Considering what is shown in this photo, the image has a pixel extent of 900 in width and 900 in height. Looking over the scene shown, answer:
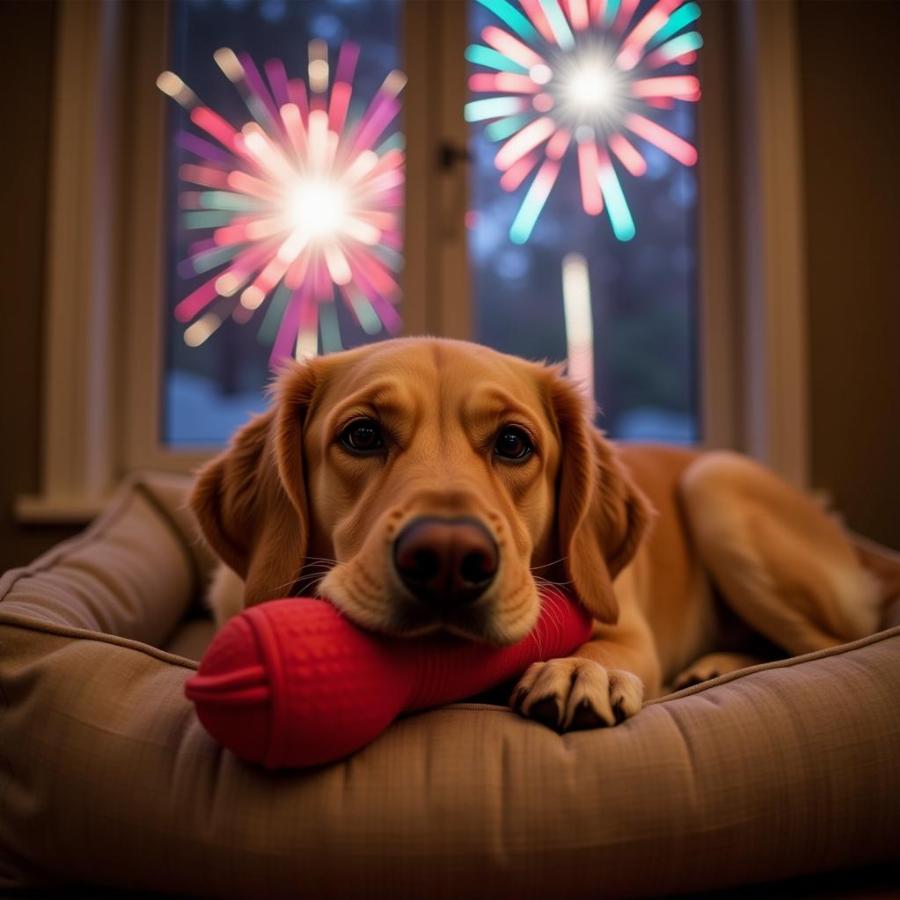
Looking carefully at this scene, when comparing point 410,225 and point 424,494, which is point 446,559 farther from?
point 410,225

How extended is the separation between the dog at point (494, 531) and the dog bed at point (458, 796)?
12 centimetres

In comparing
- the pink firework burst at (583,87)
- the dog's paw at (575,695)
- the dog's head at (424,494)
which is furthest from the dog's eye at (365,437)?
the pink firework burst at (583,87)

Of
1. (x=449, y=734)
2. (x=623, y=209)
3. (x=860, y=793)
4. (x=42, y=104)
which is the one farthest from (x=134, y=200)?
(x=860, y=793)

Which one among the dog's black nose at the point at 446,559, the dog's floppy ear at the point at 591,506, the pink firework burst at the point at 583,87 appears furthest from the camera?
the pink firework burst at the point at 583,87

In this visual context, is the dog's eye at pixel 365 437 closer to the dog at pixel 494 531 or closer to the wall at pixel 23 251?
the dog at pixel 494 531

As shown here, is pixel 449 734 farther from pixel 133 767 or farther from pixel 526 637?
pixel 133 767

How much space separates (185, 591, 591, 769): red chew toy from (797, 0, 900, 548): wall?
3.00 metres

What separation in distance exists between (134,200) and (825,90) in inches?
125

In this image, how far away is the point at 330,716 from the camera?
37.3 inches

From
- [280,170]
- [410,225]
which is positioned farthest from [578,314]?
[280,170]

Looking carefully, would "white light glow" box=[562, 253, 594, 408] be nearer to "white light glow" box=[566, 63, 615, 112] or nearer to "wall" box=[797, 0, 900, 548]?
"white light glow" box=[566, 63, 615, 112]

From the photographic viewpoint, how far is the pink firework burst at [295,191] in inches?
142

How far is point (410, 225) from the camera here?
3.51 meters

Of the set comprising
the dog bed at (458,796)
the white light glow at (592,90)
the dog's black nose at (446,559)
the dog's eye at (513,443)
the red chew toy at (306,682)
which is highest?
the white light glow at (592,90)
